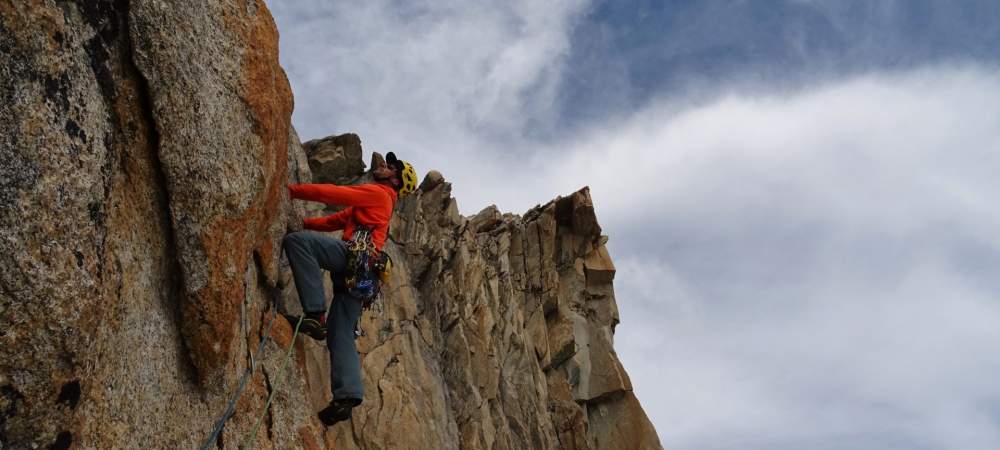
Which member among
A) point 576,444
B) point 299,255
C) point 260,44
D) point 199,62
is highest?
point 260,44

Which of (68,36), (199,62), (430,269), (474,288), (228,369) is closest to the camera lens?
(68,36)

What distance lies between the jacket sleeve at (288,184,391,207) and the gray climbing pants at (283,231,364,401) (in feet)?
1.61

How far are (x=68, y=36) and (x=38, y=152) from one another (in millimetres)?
975

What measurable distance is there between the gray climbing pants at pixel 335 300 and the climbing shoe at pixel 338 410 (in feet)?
0.30

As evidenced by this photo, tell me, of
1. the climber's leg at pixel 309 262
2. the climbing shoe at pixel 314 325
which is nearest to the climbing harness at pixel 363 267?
the climber's leg at pixel 309 262

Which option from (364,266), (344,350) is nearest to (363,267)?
(364,266)

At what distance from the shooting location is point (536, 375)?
23.0 meters

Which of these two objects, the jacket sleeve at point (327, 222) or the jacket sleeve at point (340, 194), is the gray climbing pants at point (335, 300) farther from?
the jacket sleeve at point (327, 222)

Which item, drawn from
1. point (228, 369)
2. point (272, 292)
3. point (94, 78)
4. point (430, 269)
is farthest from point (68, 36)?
point (430, 269)

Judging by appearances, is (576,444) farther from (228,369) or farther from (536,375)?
(228,369)

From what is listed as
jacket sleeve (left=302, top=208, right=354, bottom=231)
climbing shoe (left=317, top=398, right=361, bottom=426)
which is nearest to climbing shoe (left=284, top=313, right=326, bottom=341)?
climbing shoe (left=317, top=398, right=361, bottom=426)

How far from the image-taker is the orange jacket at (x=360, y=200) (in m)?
9.51

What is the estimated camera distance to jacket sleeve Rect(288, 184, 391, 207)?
948cm

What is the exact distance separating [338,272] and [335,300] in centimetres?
37
